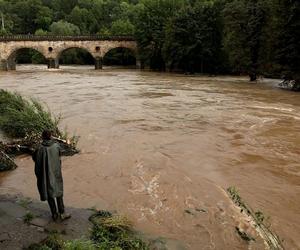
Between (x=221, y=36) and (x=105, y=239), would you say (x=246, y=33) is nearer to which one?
(x=221, y=36)

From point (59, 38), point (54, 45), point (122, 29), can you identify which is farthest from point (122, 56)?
point (54, 45)

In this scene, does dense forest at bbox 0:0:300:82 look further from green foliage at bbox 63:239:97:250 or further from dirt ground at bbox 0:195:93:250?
green foliage at bbox 63:239:97:250

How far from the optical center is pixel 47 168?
7410mm

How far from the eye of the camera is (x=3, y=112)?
17031mm

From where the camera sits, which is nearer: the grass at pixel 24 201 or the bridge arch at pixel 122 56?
the grass at pixel 24 201

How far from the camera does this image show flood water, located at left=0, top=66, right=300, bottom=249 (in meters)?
8.22

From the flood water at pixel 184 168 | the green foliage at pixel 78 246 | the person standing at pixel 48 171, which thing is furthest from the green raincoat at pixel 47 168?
the green foliage at pixel 78 246

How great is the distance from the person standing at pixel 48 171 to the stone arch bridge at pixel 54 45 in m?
56.1

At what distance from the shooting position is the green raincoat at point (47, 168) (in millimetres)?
7398

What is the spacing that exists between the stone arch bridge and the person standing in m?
56.1

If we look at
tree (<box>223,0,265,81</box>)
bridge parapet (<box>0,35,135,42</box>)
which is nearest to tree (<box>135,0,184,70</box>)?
Result: bridge parapet (<box>0,35,135,42</box>)

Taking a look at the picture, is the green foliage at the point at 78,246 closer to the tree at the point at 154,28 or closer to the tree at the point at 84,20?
the tree at the point at 154,28

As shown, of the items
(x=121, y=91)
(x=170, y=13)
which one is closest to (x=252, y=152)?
(x=121, y=91)

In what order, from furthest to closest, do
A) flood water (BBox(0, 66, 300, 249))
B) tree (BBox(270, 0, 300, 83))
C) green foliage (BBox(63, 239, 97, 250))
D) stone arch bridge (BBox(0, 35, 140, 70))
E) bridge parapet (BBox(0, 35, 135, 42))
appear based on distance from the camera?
bridge parapet (BBox(0, 35, 135, 42)) < stone arch bridge (BBox(0, 35, 140, 70)) < tree (BBox(270, 0, 300, 83)) < flood water (BBox(0, 66, 300, 249)) < green foliage (BBox(63, 239, 97, 250))
